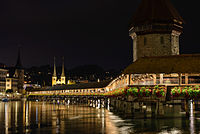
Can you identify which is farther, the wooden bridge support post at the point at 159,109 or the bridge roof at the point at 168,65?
the bridge roof at the point at 168,65

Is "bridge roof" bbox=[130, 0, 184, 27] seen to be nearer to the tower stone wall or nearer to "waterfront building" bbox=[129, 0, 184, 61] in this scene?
"waterfront building" bbox=[129, 0, 184, 61]

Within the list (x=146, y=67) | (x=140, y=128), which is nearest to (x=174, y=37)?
(x=146, y=67)

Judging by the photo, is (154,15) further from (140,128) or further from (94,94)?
(94,94)

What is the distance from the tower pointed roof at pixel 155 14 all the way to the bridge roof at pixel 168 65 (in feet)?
70.1

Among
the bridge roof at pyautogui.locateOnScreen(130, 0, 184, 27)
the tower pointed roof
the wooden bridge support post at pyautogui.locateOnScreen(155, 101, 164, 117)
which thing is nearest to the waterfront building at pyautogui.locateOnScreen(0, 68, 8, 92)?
the tower pointed roof

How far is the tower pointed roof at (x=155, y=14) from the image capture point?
56.8 meters

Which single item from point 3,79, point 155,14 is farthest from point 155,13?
point 3,79

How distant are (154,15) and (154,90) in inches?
1088

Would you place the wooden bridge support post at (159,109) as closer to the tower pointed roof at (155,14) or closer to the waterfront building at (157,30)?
the waterfront building at (157,30)

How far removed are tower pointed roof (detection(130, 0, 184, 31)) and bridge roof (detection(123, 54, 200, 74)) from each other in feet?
70.1

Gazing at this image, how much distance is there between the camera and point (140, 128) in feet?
86.2

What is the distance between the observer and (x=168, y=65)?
34375 millimetres

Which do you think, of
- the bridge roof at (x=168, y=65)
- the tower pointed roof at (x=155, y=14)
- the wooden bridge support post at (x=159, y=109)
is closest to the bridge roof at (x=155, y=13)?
the tower pointed roof at (x=155, y=14)

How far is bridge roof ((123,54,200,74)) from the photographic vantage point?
108 ft
